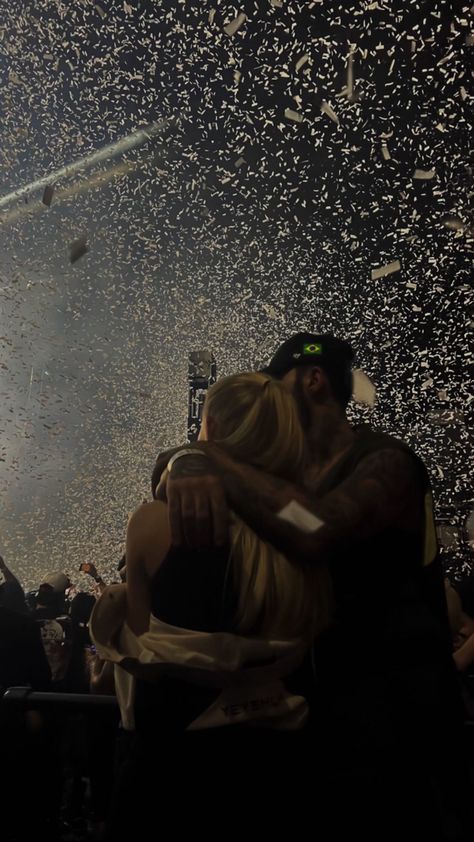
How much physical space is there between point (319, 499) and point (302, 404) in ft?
1.28

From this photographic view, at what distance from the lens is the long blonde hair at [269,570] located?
1.59 metres

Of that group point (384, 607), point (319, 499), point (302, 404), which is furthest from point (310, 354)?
point (384, 607)

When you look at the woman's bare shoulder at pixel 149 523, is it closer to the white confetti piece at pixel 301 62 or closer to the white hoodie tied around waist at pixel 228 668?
the white hoodie tied around waist at pixel 228 668

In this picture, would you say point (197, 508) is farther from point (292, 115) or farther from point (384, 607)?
point (292, 115)

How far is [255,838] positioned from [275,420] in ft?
3.68

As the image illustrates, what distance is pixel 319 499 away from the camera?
165 cm

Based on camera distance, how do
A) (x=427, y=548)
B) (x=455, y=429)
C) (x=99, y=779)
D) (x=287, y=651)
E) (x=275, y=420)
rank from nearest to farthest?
(x=287, y=651) → (x=427, y=548) → (x=275, y=420) → (x=99, y=779) → (x=455, y=429)

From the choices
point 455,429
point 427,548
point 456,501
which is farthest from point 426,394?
point 427,548

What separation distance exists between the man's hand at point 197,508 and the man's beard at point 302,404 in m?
0.37

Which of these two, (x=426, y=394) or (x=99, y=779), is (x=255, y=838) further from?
(x=426, y=394)

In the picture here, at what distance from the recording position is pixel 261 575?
1.61 meters

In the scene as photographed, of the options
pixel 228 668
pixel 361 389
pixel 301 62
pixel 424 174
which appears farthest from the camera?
pixel 424 174

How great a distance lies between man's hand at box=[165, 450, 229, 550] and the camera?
160 cm

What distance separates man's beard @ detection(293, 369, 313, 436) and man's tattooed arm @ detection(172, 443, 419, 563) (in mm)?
246
